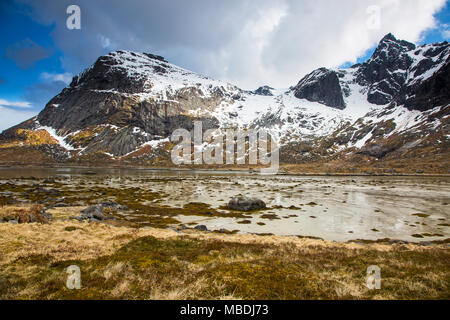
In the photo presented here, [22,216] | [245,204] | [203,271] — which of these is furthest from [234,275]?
[245,204]

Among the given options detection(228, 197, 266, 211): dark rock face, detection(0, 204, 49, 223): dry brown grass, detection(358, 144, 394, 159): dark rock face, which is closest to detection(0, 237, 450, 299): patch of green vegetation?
detection(0, 204, 49, 223): dry brown grass

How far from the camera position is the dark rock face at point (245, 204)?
39325mm

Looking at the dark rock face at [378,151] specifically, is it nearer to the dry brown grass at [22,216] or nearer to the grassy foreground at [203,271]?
the grassy foreground at [203,271]

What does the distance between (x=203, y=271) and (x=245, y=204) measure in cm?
2917

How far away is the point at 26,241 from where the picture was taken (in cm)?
1573

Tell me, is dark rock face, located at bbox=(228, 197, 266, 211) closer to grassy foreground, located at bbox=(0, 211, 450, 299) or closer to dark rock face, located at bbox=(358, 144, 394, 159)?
grassy foreground, located at bbox=(0, 211, 450, 299)

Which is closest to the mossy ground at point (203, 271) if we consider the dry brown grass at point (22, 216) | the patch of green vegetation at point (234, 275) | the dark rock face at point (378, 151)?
the patch of green vegetation at point (234, 275)

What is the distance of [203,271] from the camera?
10.8 metres

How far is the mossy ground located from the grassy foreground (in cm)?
3

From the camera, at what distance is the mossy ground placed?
8.45 m

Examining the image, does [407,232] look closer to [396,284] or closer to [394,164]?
[396,284]

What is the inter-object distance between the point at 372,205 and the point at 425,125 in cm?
21075

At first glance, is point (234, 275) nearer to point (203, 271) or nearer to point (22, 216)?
point (203, 271)
